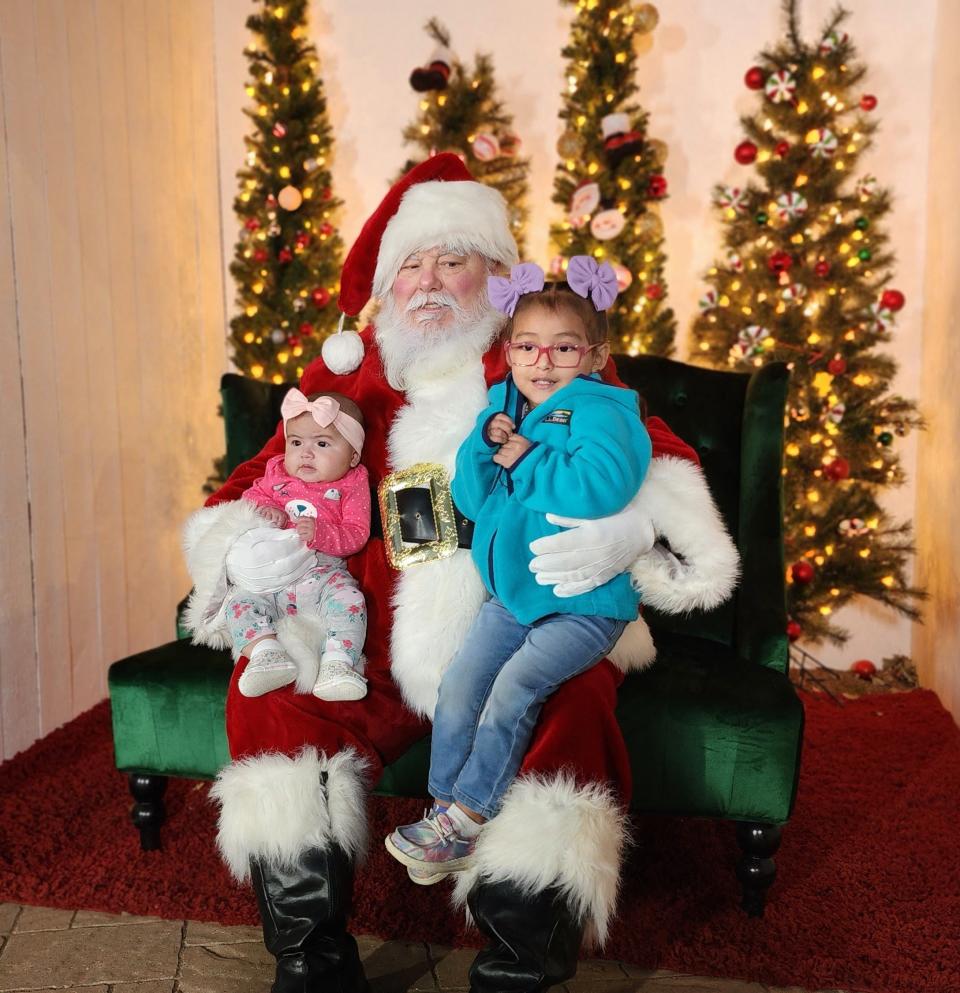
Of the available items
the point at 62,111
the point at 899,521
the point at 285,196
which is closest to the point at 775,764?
the point at 899,521

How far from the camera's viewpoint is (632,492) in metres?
1.87

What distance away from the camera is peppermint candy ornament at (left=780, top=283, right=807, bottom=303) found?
159 inches

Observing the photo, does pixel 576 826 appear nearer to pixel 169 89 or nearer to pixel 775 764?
pixel 775 764

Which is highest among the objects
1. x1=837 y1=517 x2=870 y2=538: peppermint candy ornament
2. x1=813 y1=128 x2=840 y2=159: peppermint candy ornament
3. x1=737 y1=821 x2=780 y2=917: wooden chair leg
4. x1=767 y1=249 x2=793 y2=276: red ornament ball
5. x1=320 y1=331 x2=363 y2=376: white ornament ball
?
x1=813 y1=128 x2=840 y2=159: peppermint candy ornament

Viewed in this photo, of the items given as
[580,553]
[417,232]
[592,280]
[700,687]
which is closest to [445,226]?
[417,232]

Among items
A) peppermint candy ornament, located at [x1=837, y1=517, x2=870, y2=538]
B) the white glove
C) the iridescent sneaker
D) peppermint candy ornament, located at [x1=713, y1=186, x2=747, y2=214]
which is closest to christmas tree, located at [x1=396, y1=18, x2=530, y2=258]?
peppermint candy ornament, located at [x1=713, y1=186, x2=747, y2=214]

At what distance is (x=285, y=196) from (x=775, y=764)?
357 cm

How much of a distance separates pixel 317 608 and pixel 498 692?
0.53 m

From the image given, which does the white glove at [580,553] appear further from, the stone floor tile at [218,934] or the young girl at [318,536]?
the stone floor tile at [218,934]

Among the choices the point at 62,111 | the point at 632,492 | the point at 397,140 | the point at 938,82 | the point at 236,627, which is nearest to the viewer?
the point at 632,492

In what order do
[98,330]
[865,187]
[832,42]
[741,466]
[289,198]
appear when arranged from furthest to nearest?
[289,198]
[865,187]
[832,42]
[98,330]
[741,466]

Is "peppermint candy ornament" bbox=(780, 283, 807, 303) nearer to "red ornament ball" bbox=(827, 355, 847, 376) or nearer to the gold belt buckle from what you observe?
"red ornament ball" bbox=(827, 355, 847, 376)

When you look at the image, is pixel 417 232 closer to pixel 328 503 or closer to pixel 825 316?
pixel 328 503

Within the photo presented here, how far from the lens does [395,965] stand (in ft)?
6.36
